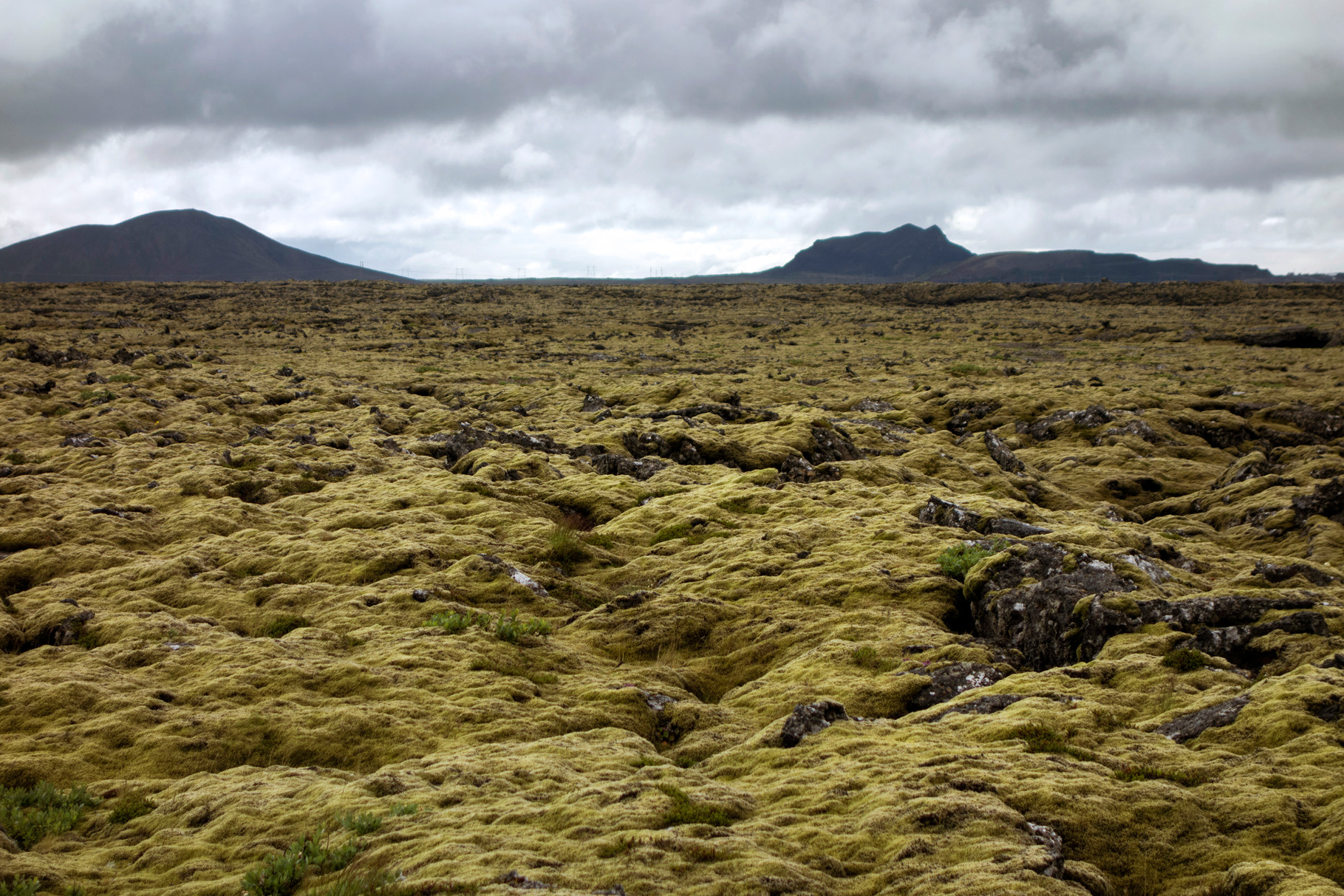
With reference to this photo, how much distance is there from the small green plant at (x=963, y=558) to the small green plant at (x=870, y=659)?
3813mm

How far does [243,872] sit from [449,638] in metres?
6.25

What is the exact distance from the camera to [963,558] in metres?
16.2

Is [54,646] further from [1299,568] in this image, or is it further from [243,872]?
[1299,568]

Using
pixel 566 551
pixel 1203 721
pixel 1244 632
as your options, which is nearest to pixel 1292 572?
pixel 1244 632

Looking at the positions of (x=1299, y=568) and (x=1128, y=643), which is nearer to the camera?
(x=1128, y=643)

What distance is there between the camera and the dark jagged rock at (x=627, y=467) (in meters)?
26.1

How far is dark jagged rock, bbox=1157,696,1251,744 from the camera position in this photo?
9.55 m

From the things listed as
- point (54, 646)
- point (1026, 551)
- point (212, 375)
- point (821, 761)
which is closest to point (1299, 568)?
point (1026, 551)

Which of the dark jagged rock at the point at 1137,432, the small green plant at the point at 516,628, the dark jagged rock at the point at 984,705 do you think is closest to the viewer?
the dark jagged rock at the point at 984,705

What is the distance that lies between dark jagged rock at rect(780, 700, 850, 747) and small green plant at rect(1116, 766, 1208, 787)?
3501 millimetres

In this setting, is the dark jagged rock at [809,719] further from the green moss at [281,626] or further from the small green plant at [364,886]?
the green moss at [281,626]

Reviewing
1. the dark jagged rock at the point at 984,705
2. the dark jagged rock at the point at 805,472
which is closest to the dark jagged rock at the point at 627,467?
the dark jagged rock at the point at 805,472

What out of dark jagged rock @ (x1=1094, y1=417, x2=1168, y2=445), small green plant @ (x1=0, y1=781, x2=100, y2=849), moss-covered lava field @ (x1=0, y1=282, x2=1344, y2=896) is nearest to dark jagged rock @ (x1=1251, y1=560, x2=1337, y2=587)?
moss-covered lava field @ (x1=0, y1=282, x2=1344, y2=896)

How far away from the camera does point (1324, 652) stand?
10852 mm
